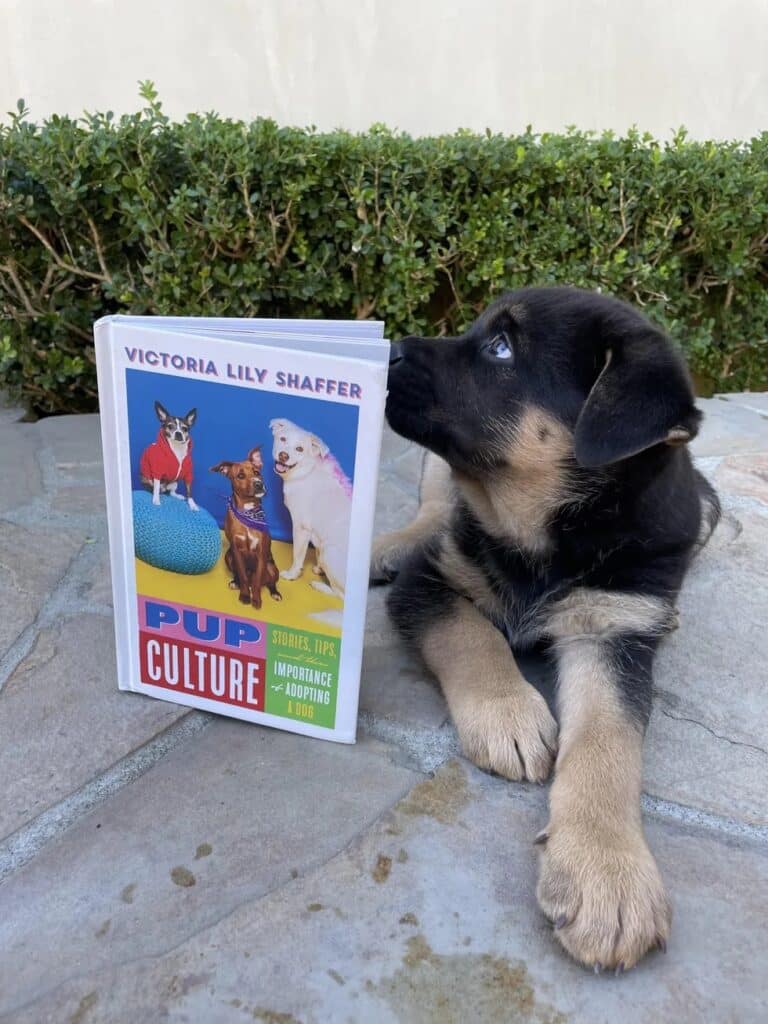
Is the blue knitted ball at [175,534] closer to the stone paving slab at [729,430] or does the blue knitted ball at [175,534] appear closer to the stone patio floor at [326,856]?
the stone patio floor at [326,856]

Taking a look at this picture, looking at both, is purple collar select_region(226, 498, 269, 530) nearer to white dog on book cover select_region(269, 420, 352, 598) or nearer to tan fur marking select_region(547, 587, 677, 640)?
white dog on book cover select_region(269, 420, 352, 598)

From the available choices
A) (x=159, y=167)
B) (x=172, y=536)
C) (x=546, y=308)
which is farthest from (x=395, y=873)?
(x=159, y=167)

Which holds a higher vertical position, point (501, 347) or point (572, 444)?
point (501, 347)

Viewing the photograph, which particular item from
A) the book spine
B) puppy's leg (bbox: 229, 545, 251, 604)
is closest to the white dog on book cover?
puppy's leg (bbox: 229, 545, 251, 604)

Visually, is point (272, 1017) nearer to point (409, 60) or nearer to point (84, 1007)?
point (84, 1007)

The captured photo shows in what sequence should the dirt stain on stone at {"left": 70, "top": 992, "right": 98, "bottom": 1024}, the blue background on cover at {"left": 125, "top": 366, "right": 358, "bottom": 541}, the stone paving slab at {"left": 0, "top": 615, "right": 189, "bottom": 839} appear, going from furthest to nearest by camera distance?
the stone paving slab at {"left": 0, "top": 615, "right": 189, "bottom": 839} → the blue background on cover at {"left": 125, "top": 366, "right": 358, "bottom": 541} → the dirt stain on stone at {"left": 70, "top": 992, "right": 98, "bottom": 1024}

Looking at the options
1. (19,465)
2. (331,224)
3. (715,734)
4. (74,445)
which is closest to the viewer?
(715,734)

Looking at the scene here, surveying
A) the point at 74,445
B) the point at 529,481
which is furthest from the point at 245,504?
the point at 74,445
